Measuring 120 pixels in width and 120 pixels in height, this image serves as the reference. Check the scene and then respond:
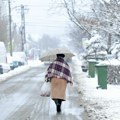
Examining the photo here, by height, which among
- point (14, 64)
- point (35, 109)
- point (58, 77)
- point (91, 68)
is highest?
point (58, 77)

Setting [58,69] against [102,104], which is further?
[102,104]

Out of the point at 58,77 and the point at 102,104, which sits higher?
the point at 58,77

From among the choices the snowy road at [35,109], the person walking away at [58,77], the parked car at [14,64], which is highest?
the person walking away at [58,77]

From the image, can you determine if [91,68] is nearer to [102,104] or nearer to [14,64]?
[102,104]

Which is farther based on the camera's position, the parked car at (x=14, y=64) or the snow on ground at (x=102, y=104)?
the parked car at (x=14, y=64)

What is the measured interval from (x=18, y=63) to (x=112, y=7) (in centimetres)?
3767

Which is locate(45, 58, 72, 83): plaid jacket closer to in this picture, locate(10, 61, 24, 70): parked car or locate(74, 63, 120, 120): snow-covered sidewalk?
locate(74, 63, 120, 120): snow-covered sidewalk

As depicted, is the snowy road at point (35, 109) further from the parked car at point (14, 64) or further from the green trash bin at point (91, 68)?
the parked car at point (14, 64)

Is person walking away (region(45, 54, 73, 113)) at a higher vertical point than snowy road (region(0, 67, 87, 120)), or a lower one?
higher

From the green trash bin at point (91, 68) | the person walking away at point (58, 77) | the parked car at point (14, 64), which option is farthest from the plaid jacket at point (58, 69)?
the parked car at point (14, 64)

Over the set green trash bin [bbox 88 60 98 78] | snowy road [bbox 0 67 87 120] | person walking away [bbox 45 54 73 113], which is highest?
person walking away [bbox 45 54 73 113]

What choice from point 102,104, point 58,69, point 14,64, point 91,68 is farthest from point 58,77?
point 14,64

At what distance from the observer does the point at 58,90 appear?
13766 mm

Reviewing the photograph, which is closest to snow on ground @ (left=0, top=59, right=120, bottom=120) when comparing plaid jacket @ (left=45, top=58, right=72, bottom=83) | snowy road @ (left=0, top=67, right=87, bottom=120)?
snowy road @ (left=0, top=67, right=87, bottom=120)
